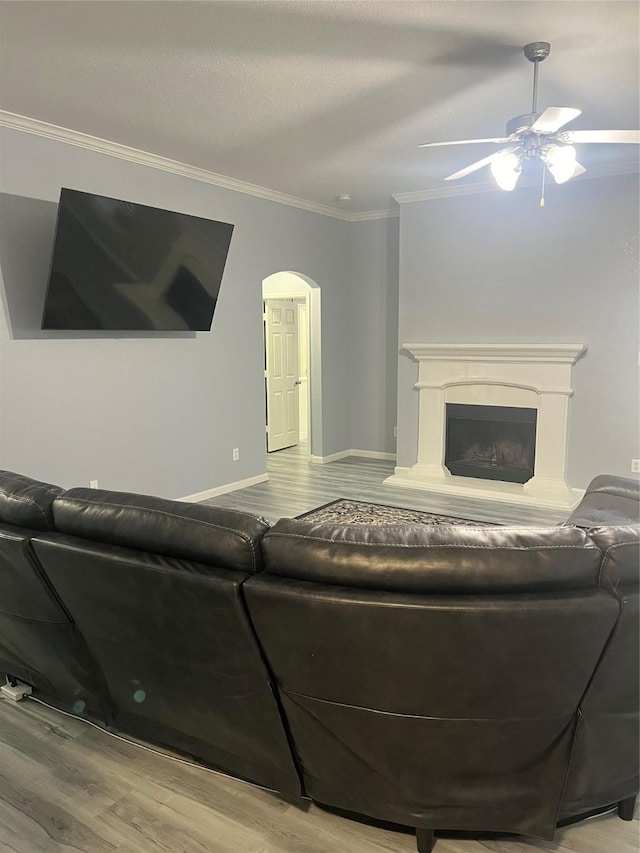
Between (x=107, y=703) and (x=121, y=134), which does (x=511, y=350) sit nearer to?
(x=121, y=134)

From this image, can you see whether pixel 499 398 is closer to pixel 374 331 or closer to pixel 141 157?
pixel 374 331

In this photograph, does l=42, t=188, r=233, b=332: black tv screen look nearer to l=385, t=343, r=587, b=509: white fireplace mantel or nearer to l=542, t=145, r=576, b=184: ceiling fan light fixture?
l=385, t=343, r=587, b=509: white fireplace mantel

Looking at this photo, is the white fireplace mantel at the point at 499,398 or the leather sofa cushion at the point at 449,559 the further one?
the white fireplace mantel at the point at 499,398

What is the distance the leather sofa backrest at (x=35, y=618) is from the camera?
6.80 ft

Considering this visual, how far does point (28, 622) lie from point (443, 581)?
1.63 m

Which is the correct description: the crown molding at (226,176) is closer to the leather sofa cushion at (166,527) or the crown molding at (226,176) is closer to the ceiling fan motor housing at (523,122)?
the ceiling fan motor housing at (523,122)

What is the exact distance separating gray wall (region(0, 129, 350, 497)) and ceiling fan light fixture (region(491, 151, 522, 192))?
109 inches

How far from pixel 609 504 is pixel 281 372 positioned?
537 centimetres

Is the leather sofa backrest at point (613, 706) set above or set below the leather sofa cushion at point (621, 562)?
below

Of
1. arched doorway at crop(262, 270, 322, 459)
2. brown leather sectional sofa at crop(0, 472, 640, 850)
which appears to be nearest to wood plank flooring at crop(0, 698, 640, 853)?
brown leather sectional sofa at crop(0, 472, 640, 850)

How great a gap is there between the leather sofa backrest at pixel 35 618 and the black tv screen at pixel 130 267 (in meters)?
2.07

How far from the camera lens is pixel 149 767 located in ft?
7.13

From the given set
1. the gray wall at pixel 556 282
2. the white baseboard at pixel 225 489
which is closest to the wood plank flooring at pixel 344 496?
the white baseboard at pixel 225 489

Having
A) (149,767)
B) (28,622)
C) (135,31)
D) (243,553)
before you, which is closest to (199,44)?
(135,31)
